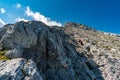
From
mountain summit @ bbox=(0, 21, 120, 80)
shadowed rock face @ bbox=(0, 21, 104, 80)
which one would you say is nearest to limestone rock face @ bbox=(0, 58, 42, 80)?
mountain summit @ bbox=(0, 21, 120, 80)

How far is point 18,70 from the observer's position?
176ft

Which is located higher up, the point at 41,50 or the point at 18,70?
the point at 41,50

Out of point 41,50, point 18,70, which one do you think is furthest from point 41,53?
point 18,70

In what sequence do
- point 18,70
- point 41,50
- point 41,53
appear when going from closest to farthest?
point 18,70 < point 41,53 < point 41,50

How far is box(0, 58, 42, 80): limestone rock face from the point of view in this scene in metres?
51.5

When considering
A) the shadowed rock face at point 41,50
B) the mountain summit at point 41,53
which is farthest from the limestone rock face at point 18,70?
the shadowed rock face at point 41,50

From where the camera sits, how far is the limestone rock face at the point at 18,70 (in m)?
51.5

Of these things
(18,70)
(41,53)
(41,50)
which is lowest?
(18,70)

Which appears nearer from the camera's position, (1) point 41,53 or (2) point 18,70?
(2) point 18,70

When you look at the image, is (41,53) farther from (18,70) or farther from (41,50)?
(18,70)

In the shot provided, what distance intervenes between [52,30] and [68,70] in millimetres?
20041

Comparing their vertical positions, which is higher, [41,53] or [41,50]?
[41,50]

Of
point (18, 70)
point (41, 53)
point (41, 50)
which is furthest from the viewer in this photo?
point (41, 50)

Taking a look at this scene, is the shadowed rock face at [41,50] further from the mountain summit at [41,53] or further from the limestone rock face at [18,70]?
the limestone rock face at [18,70]
